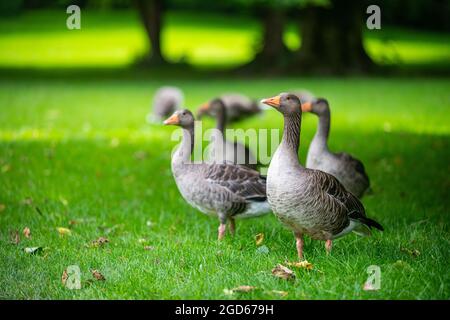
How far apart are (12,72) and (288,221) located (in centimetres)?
2358

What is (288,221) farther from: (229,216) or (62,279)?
(62,279)

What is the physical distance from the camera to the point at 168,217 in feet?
25.1

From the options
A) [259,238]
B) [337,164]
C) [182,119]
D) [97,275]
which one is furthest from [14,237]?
[337,164]

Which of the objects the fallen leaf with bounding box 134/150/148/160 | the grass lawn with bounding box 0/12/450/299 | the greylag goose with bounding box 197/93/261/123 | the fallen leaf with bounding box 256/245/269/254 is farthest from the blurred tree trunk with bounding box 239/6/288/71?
the fallen leaf with bounding box 256/245/269/254

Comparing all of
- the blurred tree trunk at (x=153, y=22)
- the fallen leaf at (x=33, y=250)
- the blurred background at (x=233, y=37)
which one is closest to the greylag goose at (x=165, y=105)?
the blurred background at (x=233, y=37)

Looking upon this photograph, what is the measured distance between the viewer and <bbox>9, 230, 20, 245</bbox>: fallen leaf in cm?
664

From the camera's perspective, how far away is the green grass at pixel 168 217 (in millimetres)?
5301

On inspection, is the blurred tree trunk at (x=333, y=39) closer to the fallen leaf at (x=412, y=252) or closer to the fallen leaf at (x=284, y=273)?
the fallen leaf at (x=412, y=252)

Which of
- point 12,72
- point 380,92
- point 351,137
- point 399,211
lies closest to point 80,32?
point 12,72

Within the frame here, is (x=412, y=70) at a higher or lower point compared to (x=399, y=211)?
lower

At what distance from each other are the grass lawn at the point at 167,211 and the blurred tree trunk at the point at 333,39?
5.76 metres

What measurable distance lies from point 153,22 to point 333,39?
891 cm

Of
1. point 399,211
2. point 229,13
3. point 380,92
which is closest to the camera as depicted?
point 399,211
